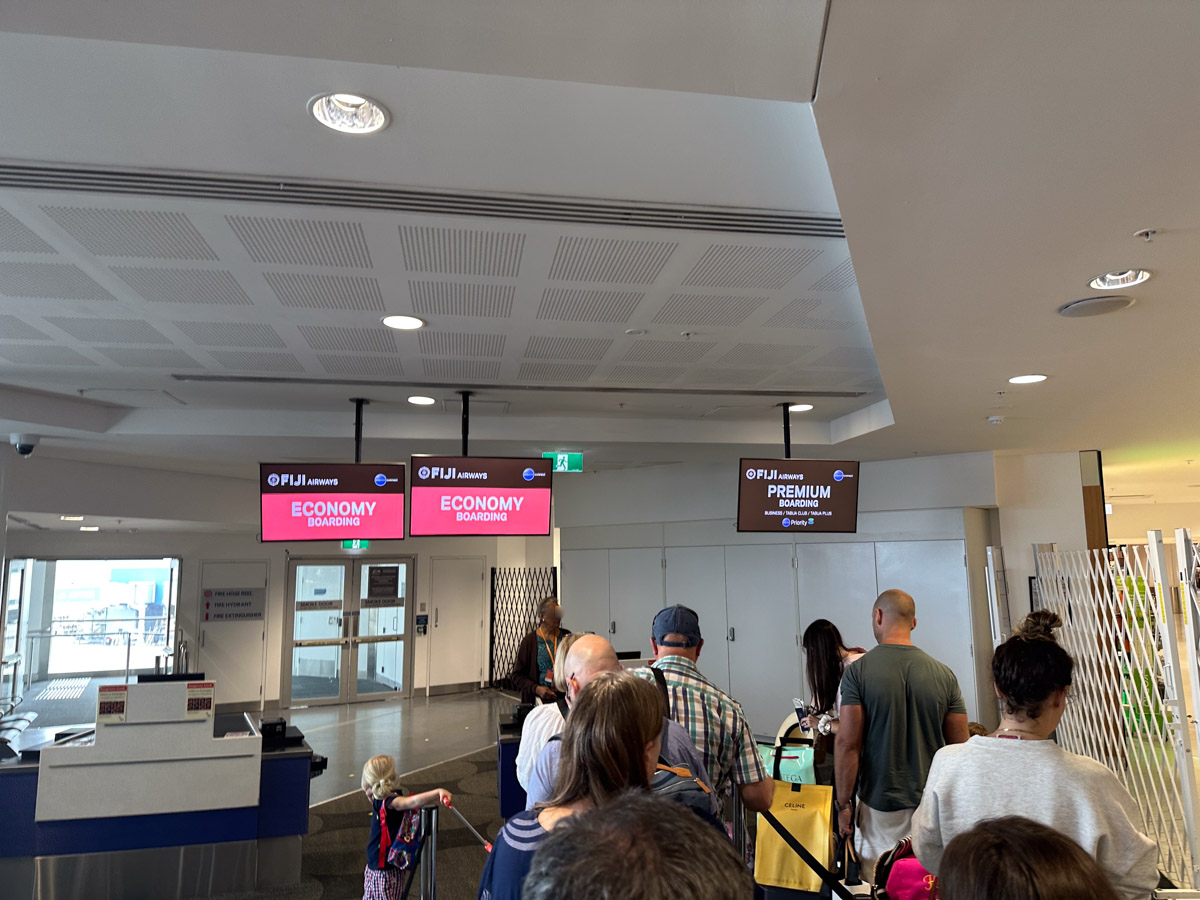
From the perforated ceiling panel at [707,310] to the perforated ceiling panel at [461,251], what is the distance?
0.84 metres

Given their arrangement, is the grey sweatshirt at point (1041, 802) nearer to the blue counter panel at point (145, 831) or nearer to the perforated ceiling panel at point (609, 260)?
the perforated ceiling panel at point (609, 260)

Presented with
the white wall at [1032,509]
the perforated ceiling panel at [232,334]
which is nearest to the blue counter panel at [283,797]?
A: the perforated ceiling panel at [232,334]

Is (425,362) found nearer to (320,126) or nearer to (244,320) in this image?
(244,320)

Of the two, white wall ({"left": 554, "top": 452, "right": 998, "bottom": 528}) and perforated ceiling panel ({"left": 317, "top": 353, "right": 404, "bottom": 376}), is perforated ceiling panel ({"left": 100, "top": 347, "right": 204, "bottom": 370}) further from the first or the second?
white wall ({"left": 554, "top": 452, "right": 998, "bottom": 528})

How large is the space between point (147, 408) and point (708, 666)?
608 cm

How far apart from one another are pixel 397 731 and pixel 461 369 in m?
6.36

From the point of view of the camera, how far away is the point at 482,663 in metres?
12.9

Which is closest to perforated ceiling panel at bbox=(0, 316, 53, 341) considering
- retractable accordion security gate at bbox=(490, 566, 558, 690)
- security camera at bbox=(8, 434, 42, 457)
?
security camera at bbox=(8, 434, 42, 457)

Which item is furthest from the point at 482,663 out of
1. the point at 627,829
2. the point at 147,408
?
the point at 627,829

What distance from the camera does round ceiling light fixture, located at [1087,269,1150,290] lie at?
9.39ft

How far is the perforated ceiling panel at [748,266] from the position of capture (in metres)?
3.12

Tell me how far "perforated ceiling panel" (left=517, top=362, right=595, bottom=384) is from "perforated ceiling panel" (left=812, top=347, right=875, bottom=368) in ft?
4.62

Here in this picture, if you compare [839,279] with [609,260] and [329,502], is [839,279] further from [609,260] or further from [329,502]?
[329,502]

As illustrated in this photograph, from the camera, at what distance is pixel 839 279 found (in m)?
3.45
